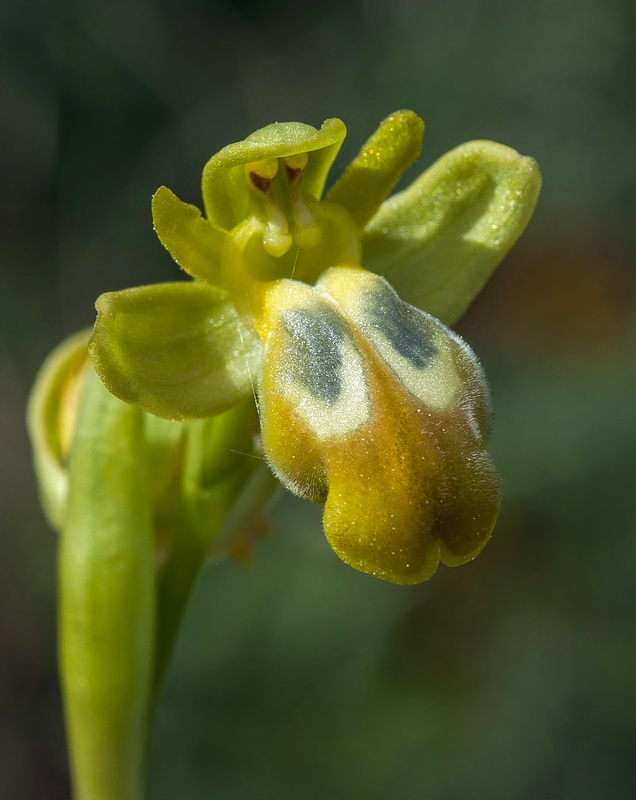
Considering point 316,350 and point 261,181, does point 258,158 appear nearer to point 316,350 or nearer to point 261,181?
point 261,181

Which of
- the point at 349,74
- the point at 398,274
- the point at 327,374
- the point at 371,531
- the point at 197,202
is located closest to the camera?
the point at 371,531

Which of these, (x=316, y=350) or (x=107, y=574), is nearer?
(x=316, y=350)

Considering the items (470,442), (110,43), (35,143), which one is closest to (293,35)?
(110,43)

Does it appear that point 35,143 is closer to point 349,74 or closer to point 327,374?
point 349,74

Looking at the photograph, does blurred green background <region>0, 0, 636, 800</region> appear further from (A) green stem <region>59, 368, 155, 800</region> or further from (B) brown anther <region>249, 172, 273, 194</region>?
(B) brown anther <region>249, 172, 273, 194</region>

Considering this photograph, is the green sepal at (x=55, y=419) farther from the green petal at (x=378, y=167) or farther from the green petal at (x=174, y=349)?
the green petal at (x=378, y=167)

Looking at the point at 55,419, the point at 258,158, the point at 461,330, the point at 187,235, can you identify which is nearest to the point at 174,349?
the point at 187,235
